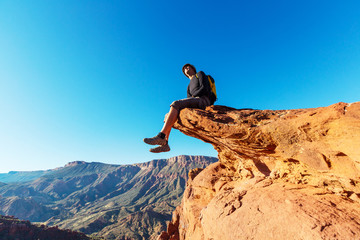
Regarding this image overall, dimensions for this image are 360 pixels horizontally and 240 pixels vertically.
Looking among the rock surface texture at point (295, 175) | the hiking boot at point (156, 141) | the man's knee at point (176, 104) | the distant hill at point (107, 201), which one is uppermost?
the man's knee at point (176, 104)

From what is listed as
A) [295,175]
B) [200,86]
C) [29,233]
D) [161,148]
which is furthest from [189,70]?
[29,233]

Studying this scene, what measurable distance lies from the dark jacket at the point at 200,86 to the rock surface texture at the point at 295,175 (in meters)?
0.89

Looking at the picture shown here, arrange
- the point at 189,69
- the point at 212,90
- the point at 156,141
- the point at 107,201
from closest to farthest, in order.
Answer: the point at 156,141 < the point at 212,90 < the point at 189,69 < the point at 107,201

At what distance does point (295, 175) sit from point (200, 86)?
533 centimetres

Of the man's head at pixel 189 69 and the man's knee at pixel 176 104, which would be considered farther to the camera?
the man's head at pixel 189 69

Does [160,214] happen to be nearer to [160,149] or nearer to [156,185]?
[156,185]

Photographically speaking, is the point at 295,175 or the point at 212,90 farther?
the point at 212,90

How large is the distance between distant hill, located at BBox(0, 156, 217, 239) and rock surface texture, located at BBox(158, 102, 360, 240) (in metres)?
75.2

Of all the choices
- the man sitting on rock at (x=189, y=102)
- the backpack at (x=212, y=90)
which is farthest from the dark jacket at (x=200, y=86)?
the backpack at (x=212, y=90)

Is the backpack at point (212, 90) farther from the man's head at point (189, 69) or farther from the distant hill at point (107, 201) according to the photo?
the distant hill at point (107, 201)

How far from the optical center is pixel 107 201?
144125 mm

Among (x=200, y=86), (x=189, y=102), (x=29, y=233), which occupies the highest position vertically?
(x=200, y=86)

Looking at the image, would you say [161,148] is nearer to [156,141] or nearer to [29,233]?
[156,141]

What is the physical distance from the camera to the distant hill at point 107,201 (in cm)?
7944
